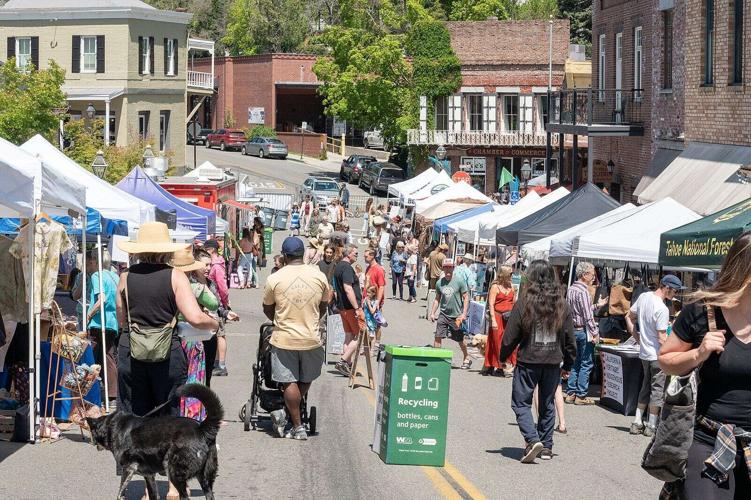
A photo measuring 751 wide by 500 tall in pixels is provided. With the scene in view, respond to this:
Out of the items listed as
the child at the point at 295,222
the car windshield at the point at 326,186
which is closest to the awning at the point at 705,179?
the child at the point at 295,222

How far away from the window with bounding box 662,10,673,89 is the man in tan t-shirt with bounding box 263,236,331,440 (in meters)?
19.6

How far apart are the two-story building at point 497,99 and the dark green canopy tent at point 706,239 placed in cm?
4927

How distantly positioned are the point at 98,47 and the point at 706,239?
47161mm

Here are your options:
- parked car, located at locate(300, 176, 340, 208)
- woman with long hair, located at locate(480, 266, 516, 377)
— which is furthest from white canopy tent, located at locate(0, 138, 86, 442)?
parked car, located at locate(300, 176, 340, 208)

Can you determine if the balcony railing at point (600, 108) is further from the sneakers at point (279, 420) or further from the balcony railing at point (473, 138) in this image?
the balcony railing at point (473, 138)

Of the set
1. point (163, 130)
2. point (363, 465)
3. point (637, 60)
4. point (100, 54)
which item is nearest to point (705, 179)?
point (637, 60)

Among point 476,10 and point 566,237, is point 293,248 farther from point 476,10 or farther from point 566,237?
point 476,10

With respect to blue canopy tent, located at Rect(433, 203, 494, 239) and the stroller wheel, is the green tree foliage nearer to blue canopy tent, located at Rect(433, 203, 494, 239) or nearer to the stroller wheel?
blue canopy tent, located at Rect(433, 203, 494, 239)

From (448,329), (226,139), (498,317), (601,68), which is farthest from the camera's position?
(226,139)

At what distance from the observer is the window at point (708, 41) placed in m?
24.1

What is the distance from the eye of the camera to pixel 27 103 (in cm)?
3594

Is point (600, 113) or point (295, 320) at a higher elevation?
point (600, 113)

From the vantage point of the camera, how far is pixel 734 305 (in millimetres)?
5473

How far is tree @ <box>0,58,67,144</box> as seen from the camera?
3531cm
